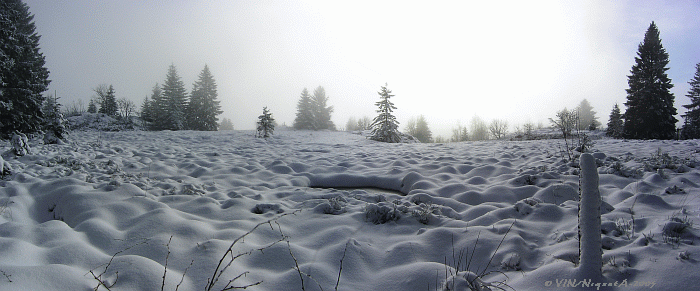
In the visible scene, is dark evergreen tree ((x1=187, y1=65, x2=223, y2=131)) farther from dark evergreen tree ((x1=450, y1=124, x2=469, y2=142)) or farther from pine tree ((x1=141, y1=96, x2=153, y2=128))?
dark evergreen tree ((x1=450, y1=124, x2=469, y2=142))

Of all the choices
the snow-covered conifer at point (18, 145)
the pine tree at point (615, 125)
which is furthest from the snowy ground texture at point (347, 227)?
the pine tree at point (615, 125)

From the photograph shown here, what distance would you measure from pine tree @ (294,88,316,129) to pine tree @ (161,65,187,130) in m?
13.1

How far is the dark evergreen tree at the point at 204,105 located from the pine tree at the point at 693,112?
162 ft

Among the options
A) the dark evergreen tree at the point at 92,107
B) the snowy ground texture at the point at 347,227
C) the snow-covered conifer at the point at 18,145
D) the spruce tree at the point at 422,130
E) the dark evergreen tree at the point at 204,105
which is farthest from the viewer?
the dark evergreen tree at the point at 92,107

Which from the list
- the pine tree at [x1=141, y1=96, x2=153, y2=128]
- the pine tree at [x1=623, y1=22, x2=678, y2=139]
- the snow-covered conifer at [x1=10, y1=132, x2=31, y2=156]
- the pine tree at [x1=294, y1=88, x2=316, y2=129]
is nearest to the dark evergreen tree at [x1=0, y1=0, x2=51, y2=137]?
the snow-covered conifer at [x1=10, y1=132, x2=31, y2=156]

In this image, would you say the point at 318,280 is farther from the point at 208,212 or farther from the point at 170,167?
the point at 170,167

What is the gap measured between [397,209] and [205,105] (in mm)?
35093

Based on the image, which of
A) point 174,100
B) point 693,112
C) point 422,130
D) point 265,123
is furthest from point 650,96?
point 174,100

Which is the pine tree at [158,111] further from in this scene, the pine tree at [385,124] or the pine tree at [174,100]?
the pine tree at [385,124]

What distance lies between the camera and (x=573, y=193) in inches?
162

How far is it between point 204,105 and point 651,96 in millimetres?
42035

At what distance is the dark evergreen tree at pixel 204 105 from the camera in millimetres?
33219

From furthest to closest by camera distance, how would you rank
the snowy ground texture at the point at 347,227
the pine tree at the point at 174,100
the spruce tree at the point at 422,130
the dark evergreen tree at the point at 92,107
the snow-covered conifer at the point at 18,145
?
the dark evergreen tree at the point at 92,107, the spruce tree at the point at 422,130, the pine tree at the point at 174,100, the snow-covered conifer at the point at 18,145, the snowy ground texture at the point at 347,227

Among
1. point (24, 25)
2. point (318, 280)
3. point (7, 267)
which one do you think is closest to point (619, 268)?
point (318, 280)
